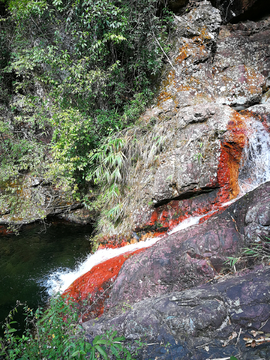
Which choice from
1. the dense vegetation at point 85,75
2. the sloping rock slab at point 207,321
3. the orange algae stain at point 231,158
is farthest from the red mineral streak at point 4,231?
the orange algae stain at point 231,158

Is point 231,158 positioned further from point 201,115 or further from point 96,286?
point 96,286

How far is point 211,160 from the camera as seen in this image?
374cm

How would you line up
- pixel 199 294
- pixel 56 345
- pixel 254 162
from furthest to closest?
pixel 254 162 → pixel 199 294 → pixel 56 345

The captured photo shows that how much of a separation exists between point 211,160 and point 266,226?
Result: 1.72 meters

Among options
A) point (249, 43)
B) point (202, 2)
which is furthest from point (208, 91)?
point (202, 2)

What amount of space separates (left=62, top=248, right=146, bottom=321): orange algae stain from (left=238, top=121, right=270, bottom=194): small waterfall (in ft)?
7.91

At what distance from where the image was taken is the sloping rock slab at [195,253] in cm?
237

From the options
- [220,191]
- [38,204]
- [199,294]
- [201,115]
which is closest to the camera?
[199,294]

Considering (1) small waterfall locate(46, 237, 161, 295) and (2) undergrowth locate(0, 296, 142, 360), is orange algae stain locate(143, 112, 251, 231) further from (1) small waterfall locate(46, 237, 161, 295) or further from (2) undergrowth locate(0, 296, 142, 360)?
(2) undergrowth locate(0, 296, 142, 360)

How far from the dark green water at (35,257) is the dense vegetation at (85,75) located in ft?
3.58

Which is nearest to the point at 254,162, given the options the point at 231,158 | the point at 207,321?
the point at 231,158

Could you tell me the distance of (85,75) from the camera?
504 cm

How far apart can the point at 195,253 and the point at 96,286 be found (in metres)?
1.59

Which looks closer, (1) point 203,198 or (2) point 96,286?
(2) point 96,286
